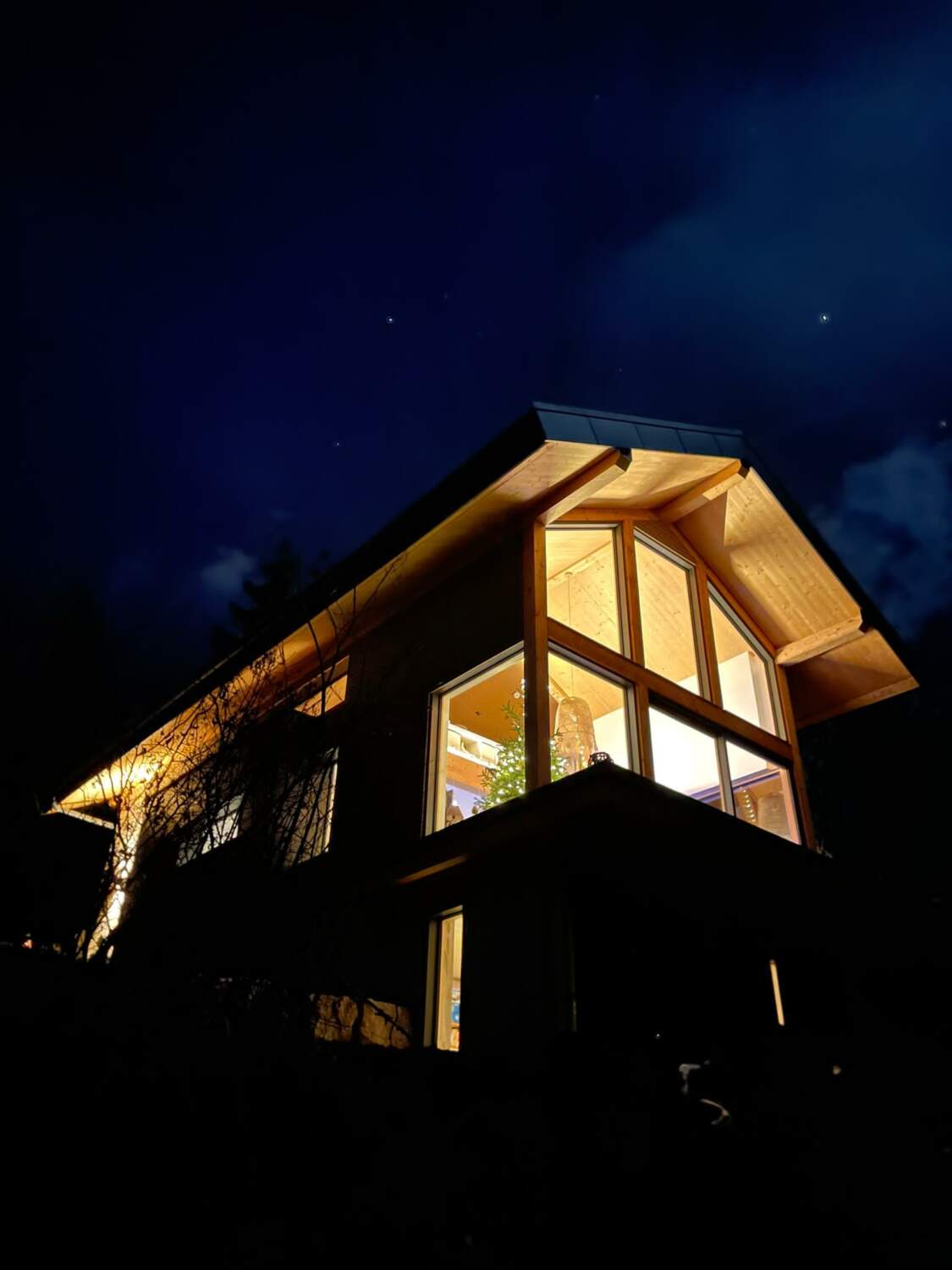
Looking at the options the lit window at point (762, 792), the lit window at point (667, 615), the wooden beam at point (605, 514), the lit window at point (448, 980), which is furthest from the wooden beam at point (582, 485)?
the lit window at point (448, 980)

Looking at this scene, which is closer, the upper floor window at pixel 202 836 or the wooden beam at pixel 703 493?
the upper floor window at pixel 202 836

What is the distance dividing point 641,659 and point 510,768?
5.59ft

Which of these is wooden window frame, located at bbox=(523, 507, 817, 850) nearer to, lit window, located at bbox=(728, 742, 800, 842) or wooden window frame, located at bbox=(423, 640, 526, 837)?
lit window, located at bbox=(728, 742, 800, 842)

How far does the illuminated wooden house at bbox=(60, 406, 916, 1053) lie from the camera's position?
5359mm

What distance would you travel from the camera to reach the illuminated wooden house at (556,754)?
536 cm

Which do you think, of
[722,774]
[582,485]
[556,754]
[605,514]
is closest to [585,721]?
[556,754]

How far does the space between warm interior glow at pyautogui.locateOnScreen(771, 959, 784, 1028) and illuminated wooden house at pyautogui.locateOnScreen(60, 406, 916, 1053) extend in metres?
0.02

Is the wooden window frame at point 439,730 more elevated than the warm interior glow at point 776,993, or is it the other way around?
the wooden window frame at point 439,730

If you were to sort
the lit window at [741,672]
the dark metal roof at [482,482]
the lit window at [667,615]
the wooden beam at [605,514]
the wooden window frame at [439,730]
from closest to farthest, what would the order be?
1. the dark metal roof at [482,482]
2. the wooden window frame at [439,730]
3. the wooden beam at [605,514]
4. the lit window at [667,615]
5. the lit window at [741,672]

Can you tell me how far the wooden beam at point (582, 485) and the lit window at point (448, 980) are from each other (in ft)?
12.5

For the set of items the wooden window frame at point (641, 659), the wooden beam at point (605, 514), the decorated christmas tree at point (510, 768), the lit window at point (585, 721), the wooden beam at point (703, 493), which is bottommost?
the decorated christmas tree at point (510, 768)

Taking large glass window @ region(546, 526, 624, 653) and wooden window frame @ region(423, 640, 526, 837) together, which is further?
large glass window @ region(546, 526, 624, 653)

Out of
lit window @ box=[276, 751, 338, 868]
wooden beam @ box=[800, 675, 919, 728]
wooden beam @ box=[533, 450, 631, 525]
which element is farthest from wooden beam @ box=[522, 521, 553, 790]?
wooden beam @ box=[800, 675, 919, 728]

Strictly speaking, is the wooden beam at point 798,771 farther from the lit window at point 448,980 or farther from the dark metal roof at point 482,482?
the lit window at point 448,980
